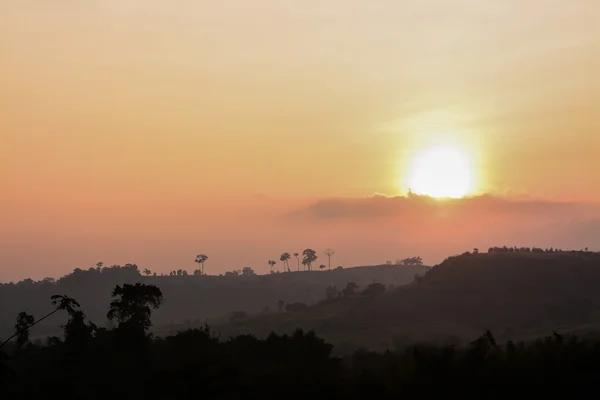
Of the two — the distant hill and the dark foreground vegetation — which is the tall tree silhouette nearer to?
the dark foreground vegetation

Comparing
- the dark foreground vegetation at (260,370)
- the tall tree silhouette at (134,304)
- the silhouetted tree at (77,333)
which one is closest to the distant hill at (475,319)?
the tall tree silhouette at (134,304)

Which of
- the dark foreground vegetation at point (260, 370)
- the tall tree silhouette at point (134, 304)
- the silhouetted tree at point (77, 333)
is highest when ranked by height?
the tall tree silhouette at point (134, 304)

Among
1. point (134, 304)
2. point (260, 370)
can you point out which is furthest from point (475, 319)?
point (260, 370)

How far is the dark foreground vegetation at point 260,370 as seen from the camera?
59625mm

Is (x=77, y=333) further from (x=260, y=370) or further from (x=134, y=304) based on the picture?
(x=260, y=370)

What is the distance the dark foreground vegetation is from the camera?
59625mm

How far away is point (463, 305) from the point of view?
195m

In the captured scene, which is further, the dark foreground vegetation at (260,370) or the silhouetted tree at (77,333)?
the silhouetted tree at (77,333)

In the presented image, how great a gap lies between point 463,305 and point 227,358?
137214 mm

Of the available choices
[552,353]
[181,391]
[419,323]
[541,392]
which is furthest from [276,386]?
[419,323]

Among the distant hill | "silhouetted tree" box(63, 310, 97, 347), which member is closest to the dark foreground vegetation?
"silhouetted tree" box(63, 310, 97, 347)

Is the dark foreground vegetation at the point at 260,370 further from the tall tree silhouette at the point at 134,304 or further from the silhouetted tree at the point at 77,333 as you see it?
the tall tree silhouette at the point at 134,304

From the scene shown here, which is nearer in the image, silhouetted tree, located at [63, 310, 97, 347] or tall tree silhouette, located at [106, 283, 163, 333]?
silhouetted tree, located at [63, 310, 97, 347]

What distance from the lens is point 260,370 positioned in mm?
65625
